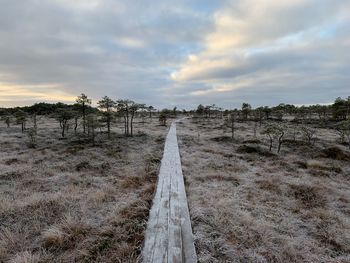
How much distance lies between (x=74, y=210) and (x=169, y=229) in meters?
3.49

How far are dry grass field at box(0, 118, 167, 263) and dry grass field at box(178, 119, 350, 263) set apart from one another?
6.01 feet

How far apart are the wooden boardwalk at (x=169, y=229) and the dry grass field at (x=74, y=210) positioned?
27 cm

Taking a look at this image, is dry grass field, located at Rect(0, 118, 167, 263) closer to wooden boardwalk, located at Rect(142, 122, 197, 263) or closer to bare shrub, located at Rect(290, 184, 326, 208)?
wooden boardwalk, located at Rect(142, 122, 197, 263)

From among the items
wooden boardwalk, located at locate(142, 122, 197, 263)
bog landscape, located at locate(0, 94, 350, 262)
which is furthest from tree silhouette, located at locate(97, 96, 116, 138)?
wooden boardwalk, located at locate(142, 122, 197, 263)

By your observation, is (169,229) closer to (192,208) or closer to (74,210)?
(192,208)

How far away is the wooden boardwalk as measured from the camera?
5.34 meters

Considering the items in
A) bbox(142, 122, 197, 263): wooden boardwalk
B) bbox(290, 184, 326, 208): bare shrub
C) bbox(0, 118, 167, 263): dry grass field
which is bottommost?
bbox(290, 184, 326, 208): bare shrub

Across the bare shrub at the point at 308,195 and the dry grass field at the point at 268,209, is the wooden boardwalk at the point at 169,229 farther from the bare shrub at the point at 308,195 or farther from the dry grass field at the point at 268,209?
the bare shrub at the point at 308,195

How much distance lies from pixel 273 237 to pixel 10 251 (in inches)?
252

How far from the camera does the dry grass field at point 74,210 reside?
18.9 feet

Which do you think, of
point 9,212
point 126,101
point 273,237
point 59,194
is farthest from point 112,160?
point 126,101

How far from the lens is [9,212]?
319 inches

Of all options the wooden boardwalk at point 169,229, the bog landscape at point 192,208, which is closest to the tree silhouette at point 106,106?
the bog landscape at point 192,208

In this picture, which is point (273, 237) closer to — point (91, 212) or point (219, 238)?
point (219, 238)
